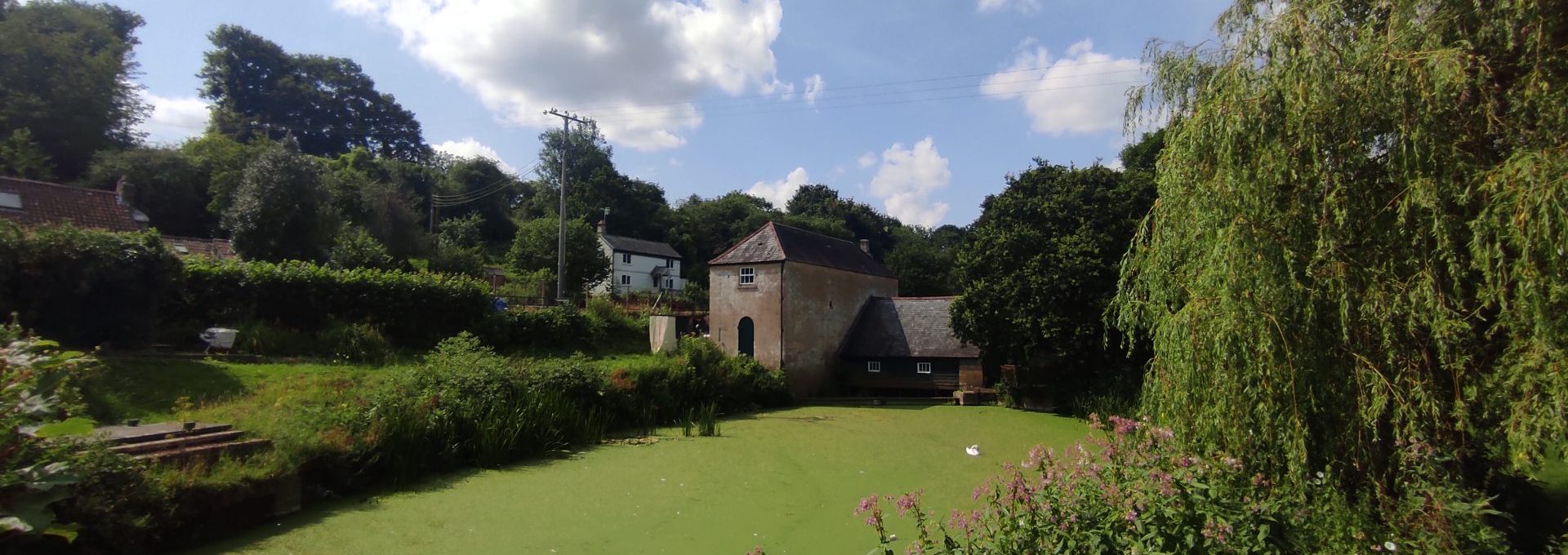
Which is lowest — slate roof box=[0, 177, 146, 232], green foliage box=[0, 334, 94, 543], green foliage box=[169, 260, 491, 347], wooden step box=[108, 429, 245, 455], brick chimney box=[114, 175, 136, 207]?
wooden step box=[108, 429, 245, 455]

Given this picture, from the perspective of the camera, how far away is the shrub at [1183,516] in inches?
133

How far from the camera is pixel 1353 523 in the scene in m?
3.62

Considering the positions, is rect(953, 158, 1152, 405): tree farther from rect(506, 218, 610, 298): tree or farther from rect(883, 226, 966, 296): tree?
rect(883, 226, 966, 296): tree

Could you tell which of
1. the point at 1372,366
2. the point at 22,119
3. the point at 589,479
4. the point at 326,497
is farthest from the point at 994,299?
the point at 22,119

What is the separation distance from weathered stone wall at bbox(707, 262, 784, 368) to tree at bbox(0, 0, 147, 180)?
24264 millimetres

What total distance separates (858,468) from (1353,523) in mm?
5895

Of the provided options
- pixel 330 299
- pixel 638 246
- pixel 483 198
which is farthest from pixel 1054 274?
pixel 483 198

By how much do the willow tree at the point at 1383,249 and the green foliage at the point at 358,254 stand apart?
21.6 m

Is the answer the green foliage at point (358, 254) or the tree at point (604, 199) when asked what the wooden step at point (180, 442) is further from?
the tree at point (604, 199)

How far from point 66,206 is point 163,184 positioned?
1026 centimetres

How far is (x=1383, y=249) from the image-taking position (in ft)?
13.8

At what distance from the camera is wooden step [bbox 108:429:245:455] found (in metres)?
5.73

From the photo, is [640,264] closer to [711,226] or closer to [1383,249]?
[711,226]

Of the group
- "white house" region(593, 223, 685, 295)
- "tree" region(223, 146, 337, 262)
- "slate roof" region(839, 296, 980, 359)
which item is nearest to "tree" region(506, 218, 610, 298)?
"white house" region(593, 223, 685, 295)
